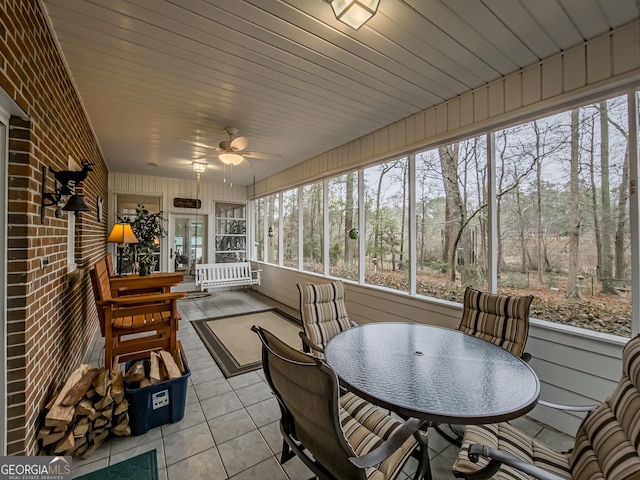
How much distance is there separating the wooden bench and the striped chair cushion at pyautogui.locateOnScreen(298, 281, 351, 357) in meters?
3.54

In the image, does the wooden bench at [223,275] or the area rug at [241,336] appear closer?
the area rug at [241,336]

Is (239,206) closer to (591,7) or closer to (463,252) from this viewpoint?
(463,252)

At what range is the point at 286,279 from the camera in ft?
18.6

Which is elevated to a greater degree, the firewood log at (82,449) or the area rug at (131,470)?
the firewood log at (82,449)

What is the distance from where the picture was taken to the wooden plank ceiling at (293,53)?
5.58 feet

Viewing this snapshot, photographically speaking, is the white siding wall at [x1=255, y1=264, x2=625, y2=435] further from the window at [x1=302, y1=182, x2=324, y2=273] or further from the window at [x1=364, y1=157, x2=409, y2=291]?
the window at [x1=302, y1=182, x2=324, y2=273]

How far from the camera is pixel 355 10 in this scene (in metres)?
1.54

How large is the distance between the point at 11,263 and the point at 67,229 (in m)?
1.27

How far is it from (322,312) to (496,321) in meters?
1.46

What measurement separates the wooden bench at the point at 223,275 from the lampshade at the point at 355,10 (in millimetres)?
5095

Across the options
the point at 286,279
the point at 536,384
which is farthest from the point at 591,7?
the point at 286,279

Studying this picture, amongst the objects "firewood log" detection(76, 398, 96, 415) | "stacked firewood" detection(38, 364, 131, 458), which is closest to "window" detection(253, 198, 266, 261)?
"stacked firewood" detection(38, 364, 131, 458)

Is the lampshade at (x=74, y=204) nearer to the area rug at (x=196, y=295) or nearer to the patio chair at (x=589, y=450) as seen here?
the patio chair at (x=589, y=450)

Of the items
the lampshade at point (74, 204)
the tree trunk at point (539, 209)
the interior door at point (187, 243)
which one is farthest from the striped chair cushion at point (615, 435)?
the interior door at point (187, 243)
